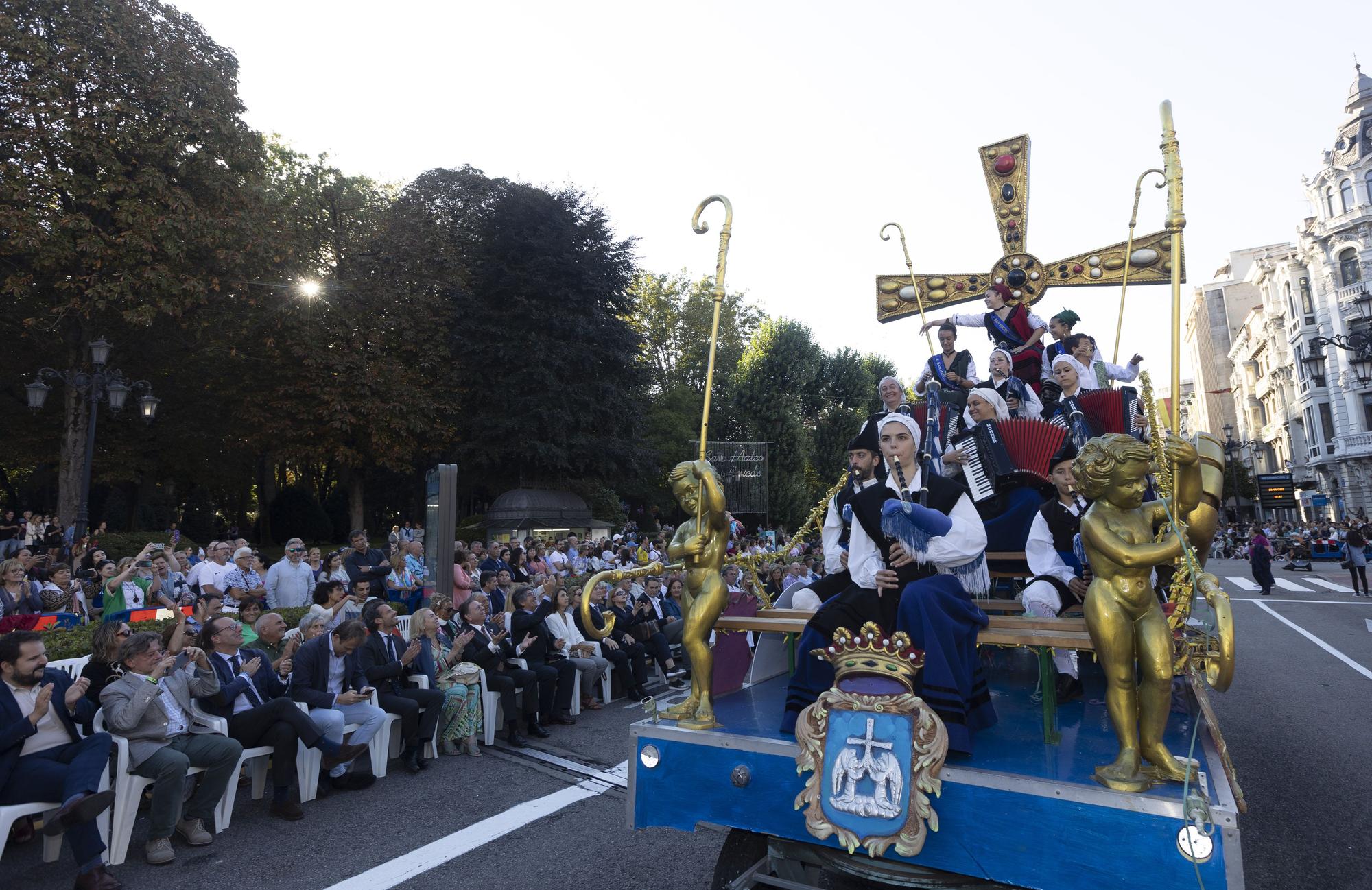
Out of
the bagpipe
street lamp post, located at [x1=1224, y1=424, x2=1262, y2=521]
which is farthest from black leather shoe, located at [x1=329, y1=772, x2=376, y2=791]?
street lamp post, located at [x1=1224, y1=424, x2=1262, y2=521]

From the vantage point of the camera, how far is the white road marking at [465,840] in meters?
4.23

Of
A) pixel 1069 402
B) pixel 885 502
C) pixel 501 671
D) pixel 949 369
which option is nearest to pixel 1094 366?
pixel 1069 402

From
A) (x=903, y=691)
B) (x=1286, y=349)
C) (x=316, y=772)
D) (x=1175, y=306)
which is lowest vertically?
(x=316, y=772)

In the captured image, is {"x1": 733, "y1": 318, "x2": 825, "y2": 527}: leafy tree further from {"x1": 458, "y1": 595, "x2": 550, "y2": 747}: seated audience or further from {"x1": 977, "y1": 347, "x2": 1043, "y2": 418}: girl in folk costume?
{"x1": 977, "y1": 347, "x2": 1043, "y2": 418}: girl in folk costume

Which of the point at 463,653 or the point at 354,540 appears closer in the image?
the point at 463,653

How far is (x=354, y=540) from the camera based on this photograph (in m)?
11.3

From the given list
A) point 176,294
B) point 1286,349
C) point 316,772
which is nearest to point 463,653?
point 316,772

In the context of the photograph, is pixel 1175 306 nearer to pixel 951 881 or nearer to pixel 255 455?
pixel 951 881

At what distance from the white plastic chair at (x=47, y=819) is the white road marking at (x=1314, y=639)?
12.0 metres

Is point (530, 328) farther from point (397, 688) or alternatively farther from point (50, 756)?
point (50, 756)

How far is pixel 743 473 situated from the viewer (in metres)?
27.3

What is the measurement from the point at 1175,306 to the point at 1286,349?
6010 centimetres

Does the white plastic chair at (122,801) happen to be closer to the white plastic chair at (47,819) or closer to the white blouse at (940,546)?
the white plastic chair at (47,819)

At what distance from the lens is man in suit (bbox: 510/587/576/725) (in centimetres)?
788
